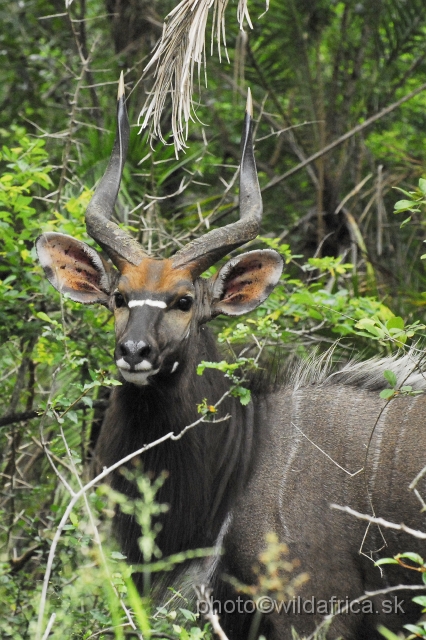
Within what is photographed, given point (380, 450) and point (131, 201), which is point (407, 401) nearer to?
point (380, 450)

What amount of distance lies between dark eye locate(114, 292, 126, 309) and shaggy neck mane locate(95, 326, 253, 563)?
42cm

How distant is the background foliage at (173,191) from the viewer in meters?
5.68

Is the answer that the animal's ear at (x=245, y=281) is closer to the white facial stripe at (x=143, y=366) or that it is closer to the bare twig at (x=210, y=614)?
the white facial stripe at (x=143, y=366)

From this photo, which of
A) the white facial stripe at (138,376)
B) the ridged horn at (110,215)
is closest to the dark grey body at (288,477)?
Result: the white facial stripe at (138,376)

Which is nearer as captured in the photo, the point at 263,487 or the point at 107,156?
the point at 263,487

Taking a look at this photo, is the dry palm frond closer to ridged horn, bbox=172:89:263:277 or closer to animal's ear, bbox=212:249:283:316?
ridged horn, bbox=172:89:263:277

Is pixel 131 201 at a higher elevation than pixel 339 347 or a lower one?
higher

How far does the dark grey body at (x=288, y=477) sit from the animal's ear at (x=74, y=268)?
63 cm

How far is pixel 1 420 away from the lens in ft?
19.5

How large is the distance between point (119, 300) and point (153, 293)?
233mm

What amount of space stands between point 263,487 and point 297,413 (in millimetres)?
501

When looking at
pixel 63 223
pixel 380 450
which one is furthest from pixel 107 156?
pixel 380 450

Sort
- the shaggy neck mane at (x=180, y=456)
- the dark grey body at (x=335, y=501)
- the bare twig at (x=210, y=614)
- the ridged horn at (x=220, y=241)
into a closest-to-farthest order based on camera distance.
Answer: the bare twig at (x=210, y=614)
the dark grey body at (x=335, y=501)
the shaggy neck mane at (x=180, y=456)
the ridged horn at (x=220, y=241)

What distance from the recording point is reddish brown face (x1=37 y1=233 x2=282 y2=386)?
438 centimetres
